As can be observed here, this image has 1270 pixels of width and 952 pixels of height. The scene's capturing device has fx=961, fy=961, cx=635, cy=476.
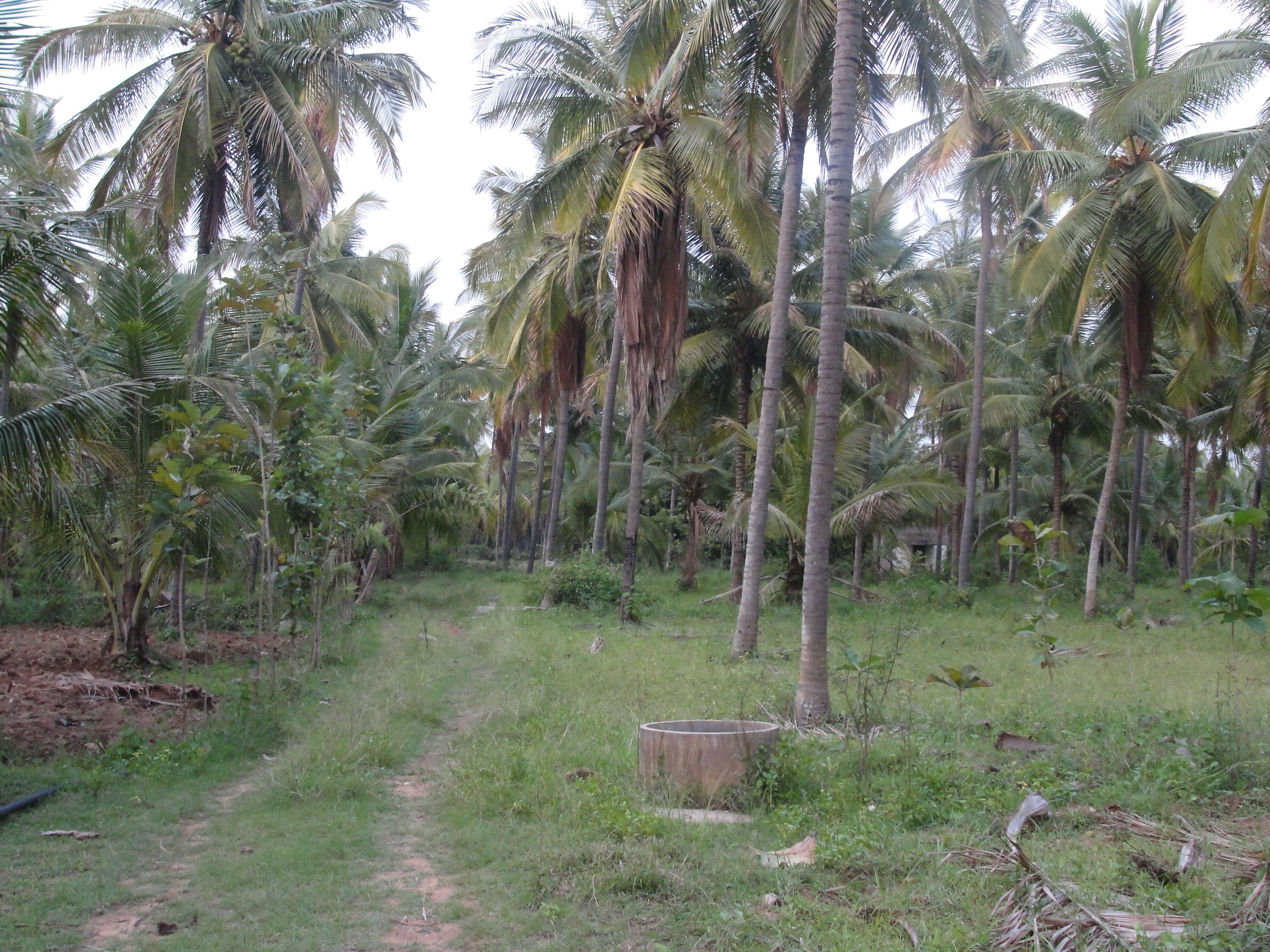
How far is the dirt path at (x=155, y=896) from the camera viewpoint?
167 inches

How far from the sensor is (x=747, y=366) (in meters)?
20.3

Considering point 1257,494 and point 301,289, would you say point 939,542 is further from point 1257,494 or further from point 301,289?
point 301,289

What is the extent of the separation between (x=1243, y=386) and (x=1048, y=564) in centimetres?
1324

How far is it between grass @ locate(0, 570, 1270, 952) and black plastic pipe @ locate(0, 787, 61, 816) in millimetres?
146

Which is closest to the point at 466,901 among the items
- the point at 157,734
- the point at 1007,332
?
the point at 157,734

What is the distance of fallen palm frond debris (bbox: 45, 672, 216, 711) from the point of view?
29.9ft

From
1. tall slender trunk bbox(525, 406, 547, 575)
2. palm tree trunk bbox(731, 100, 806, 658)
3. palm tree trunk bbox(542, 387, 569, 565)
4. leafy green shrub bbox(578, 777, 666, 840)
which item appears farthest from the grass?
tall slender trunk bbox(525, 406, 547, 575)

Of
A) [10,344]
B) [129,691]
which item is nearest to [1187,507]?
[129,691]

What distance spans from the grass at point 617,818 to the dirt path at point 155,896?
27 millimetres

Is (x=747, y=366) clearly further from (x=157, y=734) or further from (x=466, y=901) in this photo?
(x=466, y=901)

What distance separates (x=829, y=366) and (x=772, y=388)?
133 inches

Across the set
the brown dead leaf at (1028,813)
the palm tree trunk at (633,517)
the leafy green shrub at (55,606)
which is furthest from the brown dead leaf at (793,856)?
the leafy green shrub at (55,606)

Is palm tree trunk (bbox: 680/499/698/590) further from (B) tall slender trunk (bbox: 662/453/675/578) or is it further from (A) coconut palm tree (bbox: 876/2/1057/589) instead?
(A) coconut palm tree (bbox: 876/2/1057/589)

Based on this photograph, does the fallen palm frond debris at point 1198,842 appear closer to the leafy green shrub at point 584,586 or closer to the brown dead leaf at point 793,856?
the brown dead leaf at point 793,856
